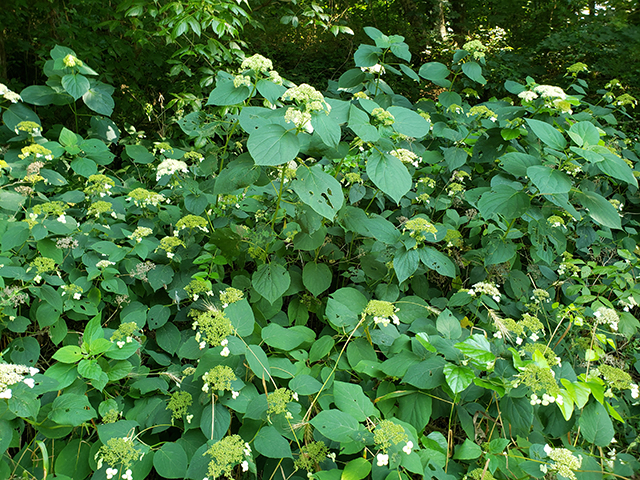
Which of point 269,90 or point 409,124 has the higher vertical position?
point 269,90

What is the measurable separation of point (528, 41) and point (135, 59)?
19.5 feet

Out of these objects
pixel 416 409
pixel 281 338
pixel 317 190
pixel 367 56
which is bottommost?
pixel 416 409

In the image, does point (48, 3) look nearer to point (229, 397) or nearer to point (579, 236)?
point (229, 397)

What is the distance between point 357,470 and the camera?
3.94 feet

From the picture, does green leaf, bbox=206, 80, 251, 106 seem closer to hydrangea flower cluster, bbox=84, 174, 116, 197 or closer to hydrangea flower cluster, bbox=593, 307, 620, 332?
hydrangea flower cluster, bbox=84, 174, 116, 197

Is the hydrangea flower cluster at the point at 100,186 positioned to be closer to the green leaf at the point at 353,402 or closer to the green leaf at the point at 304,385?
the green leaf at the point at 304,385

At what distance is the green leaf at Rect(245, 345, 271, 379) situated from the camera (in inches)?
52.8

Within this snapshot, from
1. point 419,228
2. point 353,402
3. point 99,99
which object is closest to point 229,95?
point 419,228

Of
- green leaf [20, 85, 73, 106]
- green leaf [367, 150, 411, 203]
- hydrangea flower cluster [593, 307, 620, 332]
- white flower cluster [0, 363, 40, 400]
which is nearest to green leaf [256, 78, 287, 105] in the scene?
green leaf [367, 150, 411, 203]

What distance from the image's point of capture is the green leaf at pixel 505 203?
187 centimetres

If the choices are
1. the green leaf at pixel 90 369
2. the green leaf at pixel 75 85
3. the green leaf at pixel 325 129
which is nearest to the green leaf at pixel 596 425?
the green leaf at pixel 325 129

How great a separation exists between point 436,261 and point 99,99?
2658 millimetres

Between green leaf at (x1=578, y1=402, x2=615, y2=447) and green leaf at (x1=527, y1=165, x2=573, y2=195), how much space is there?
2.95 ft

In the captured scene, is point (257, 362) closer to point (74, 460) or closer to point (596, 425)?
point (74, 460)
